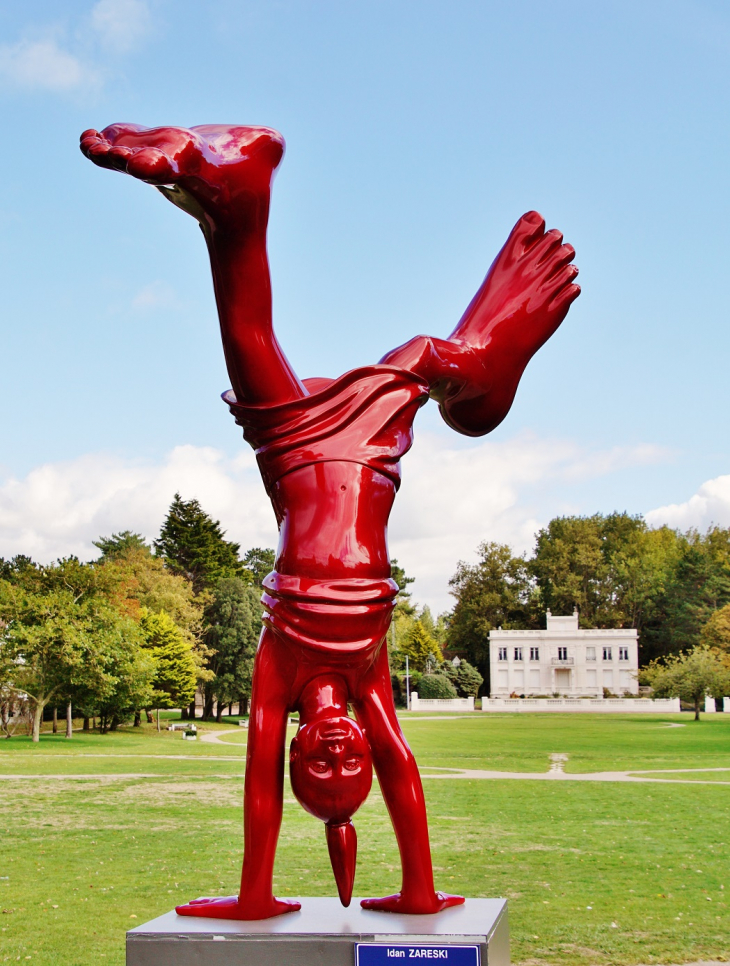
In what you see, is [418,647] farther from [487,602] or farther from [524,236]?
[524,236]

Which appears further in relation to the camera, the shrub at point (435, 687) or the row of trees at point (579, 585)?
the row of trees at point (579, 585)

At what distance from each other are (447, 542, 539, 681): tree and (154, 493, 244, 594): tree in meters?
19.3

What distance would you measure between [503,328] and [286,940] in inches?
122

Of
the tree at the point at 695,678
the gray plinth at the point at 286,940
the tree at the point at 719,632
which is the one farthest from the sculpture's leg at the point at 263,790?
the tree at the point at 719,632

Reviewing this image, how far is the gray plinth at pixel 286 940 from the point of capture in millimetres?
4043

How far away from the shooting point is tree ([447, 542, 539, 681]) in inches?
2554

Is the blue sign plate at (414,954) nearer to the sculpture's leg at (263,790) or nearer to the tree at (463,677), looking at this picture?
the sculpture's leg at (263,790)

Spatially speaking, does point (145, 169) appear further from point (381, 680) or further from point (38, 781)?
point (38, 781)

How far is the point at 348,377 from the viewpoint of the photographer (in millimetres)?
4613

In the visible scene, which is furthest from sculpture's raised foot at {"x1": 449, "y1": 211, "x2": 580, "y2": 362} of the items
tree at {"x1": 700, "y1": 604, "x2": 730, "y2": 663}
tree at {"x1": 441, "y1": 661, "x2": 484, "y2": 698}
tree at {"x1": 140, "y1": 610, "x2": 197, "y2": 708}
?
tree at {"x1": 441, "y1": 661, "x2": 484, "y2": 698}

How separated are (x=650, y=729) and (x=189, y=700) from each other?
55.2 feet

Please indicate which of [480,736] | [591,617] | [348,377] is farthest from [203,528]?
[348,377]

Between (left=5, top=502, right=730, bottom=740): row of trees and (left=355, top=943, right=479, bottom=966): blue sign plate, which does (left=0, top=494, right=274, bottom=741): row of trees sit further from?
(left=355, top=943, right=479, bottom=966): blue sign plate

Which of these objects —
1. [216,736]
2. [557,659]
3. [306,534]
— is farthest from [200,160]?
[557,659]
